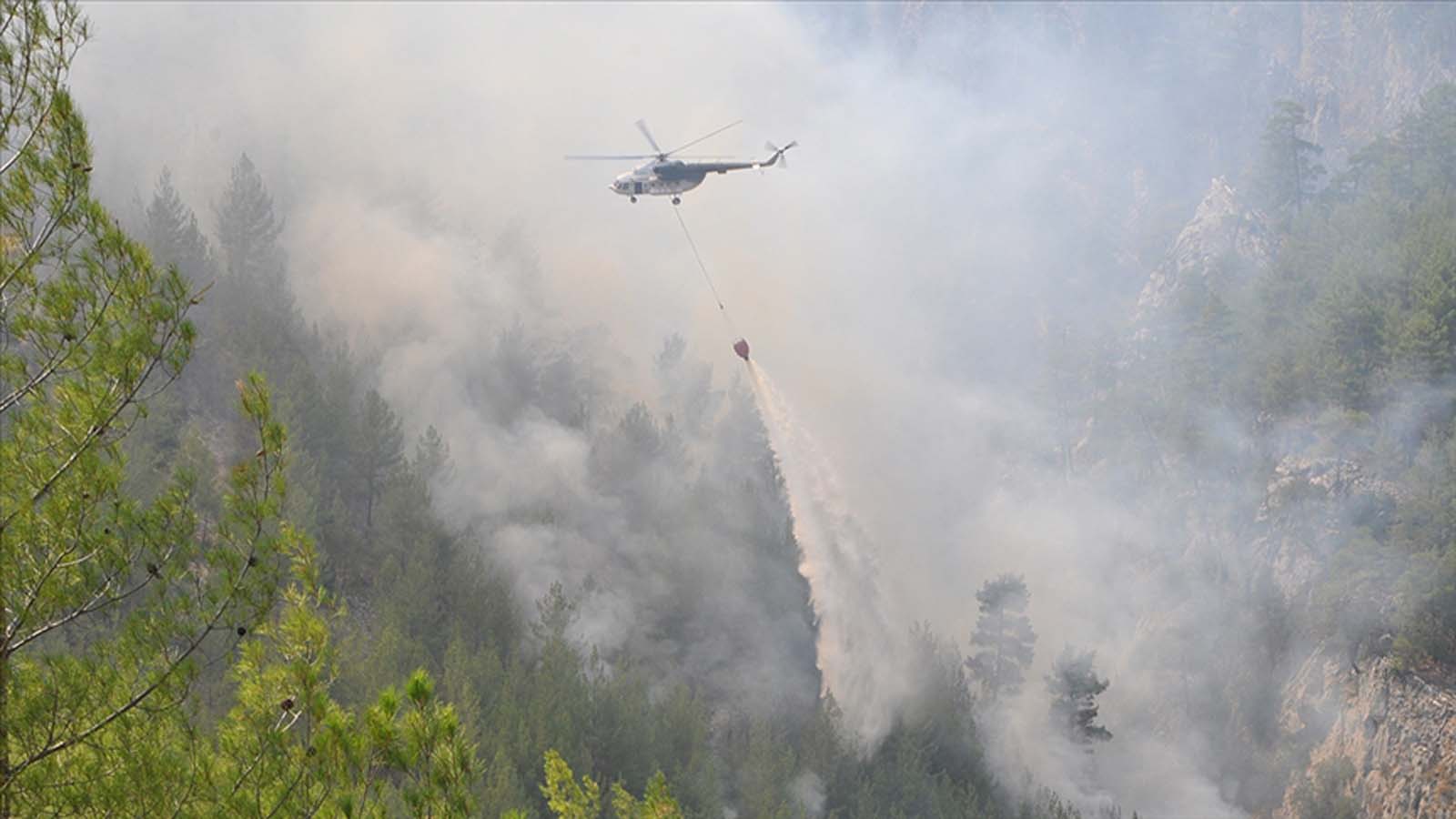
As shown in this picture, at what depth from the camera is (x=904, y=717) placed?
6844 centimetres

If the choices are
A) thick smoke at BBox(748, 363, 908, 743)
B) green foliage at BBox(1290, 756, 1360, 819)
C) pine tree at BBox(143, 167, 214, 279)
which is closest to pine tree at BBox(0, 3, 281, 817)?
green foliage at BBox(1290, 756, 1360, 819)

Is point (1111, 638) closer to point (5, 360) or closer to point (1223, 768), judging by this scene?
point (1223, 768)

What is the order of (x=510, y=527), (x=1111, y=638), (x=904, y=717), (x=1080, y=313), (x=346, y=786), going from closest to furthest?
(x=346, y=786), (x=904, y=717), (x=510, y=527), (x=1111, y=638), (x=1080, y=313)

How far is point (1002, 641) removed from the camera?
76.9 m

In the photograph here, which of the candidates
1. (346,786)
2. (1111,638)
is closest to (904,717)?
(1111,638)

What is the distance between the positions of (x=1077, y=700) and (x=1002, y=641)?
5.65 meters

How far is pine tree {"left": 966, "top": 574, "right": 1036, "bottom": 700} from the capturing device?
75.7m

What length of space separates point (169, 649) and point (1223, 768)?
64.7 metres

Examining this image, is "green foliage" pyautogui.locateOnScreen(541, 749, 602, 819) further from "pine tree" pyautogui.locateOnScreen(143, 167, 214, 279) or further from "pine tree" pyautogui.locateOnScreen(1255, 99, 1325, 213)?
"pine tree" pyautogui.locateOnScreen(1255, 99, 1325, 213)

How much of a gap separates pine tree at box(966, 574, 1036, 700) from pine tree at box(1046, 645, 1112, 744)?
7.52 feet

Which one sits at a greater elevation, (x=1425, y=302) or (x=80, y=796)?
(x=1425, y=302)

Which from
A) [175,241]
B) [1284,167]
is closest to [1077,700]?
[1284,167]

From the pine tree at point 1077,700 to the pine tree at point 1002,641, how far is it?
2291 millimetres

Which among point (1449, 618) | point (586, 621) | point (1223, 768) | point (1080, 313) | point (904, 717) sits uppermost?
point (1080, 313)
